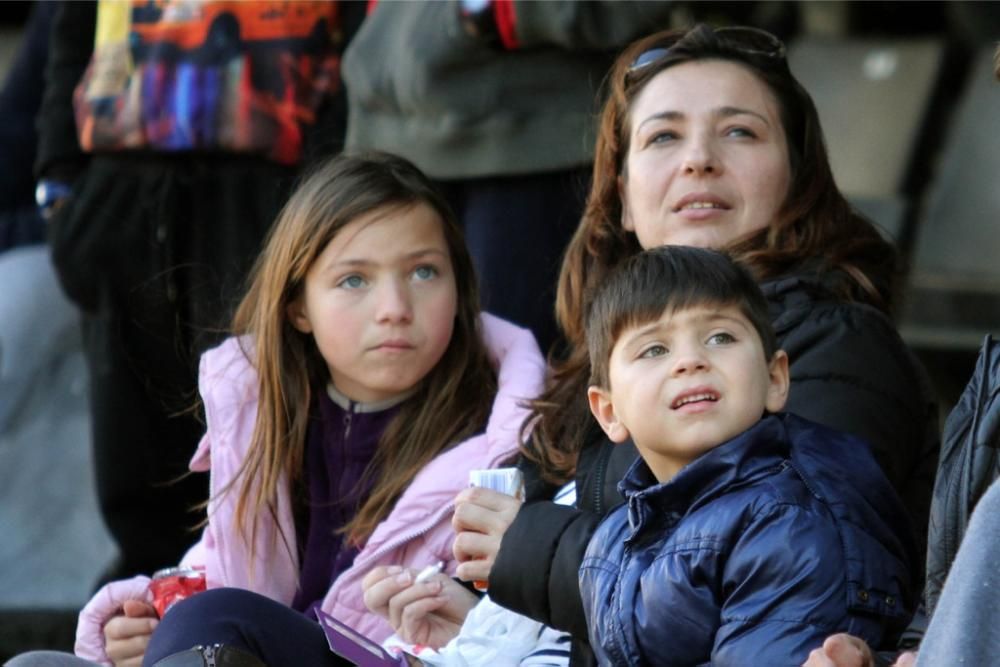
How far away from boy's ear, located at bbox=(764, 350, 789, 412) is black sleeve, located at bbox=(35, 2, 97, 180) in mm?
2437

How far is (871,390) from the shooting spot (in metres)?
2.47

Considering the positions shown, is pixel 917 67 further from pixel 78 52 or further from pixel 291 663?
pixel 291 663

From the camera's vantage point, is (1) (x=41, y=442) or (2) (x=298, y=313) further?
(1) (x=41, y=442)

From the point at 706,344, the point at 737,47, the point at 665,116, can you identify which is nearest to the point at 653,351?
the point at 706,344

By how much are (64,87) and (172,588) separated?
1738 millimetres

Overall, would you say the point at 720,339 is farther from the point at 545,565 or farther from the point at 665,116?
the point at 665,116

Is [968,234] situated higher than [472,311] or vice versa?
[472,311]

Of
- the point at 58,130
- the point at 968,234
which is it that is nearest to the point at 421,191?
the point at 58,130

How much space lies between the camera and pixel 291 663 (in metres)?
2.47

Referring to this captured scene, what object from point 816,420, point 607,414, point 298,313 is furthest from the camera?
point 298,313

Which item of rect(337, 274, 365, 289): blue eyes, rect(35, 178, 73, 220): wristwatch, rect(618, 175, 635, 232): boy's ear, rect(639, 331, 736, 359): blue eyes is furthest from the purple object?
rect(35, 178, 73, 220): wristwatch

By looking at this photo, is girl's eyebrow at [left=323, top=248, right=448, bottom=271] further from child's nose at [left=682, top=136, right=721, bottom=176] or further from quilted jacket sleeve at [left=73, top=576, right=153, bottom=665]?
quilted jacket sleeve at [left=73, top=576, right=153, bottom=665]

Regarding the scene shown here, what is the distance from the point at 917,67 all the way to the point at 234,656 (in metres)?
4.20

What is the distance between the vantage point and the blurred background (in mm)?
4621
